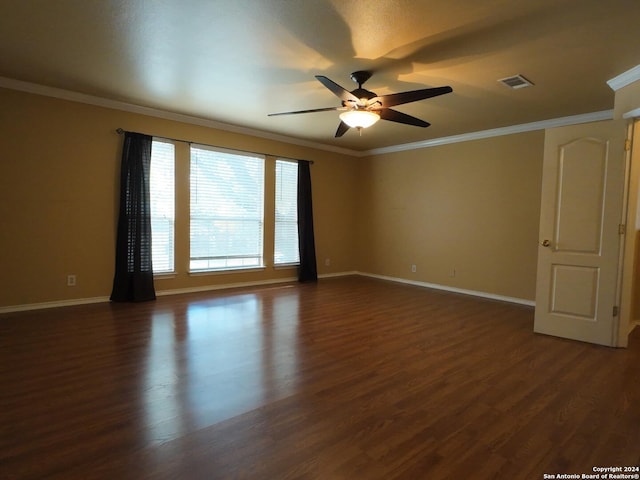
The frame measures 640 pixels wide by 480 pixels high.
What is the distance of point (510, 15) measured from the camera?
2404 mm

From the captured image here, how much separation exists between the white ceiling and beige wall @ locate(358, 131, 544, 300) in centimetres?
103

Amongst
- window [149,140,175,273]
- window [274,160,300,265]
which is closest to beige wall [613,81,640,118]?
window [274,160,300,265]

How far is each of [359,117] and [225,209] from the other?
121 inches

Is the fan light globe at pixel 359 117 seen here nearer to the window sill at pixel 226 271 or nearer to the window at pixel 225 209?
the window at pixel 225 209

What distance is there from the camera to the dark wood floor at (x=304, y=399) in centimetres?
167

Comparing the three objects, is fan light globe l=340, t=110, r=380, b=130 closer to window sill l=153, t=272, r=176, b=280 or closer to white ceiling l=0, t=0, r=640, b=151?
white ceiling l=0, t=0, r=640, b=151

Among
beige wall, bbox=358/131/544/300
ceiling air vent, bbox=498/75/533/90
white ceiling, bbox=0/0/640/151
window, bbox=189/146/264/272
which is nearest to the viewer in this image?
white ceiling, bbox=0/0/640/151

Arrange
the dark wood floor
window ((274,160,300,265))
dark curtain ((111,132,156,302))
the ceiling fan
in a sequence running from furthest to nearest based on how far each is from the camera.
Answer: window ((274,160,300,265)), dark curtain ((111,132,156,302)), the ceiling fan, the dark wood floor

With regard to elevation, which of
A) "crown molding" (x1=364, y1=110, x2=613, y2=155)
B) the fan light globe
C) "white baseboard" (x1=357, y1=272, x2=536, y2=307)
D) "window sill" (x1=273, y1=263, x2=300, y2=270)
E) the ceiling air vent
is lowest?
"white baseboard" (x1=357, y1=272, x2=536, y2=307)

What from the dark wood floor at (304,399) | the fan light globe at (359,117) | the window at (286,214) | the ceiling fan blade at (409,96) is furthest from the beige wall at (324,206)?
the ceiling fan blade at (409,96)

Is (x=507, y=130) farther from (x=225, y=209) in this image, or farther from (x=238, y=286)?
(x=238, y=286)

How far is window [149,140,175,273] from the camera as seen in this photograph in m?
4.88

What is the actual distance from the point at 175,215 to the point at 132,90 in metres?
1.73

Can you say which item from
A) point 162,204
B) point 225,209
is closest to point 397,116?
point 225,209
